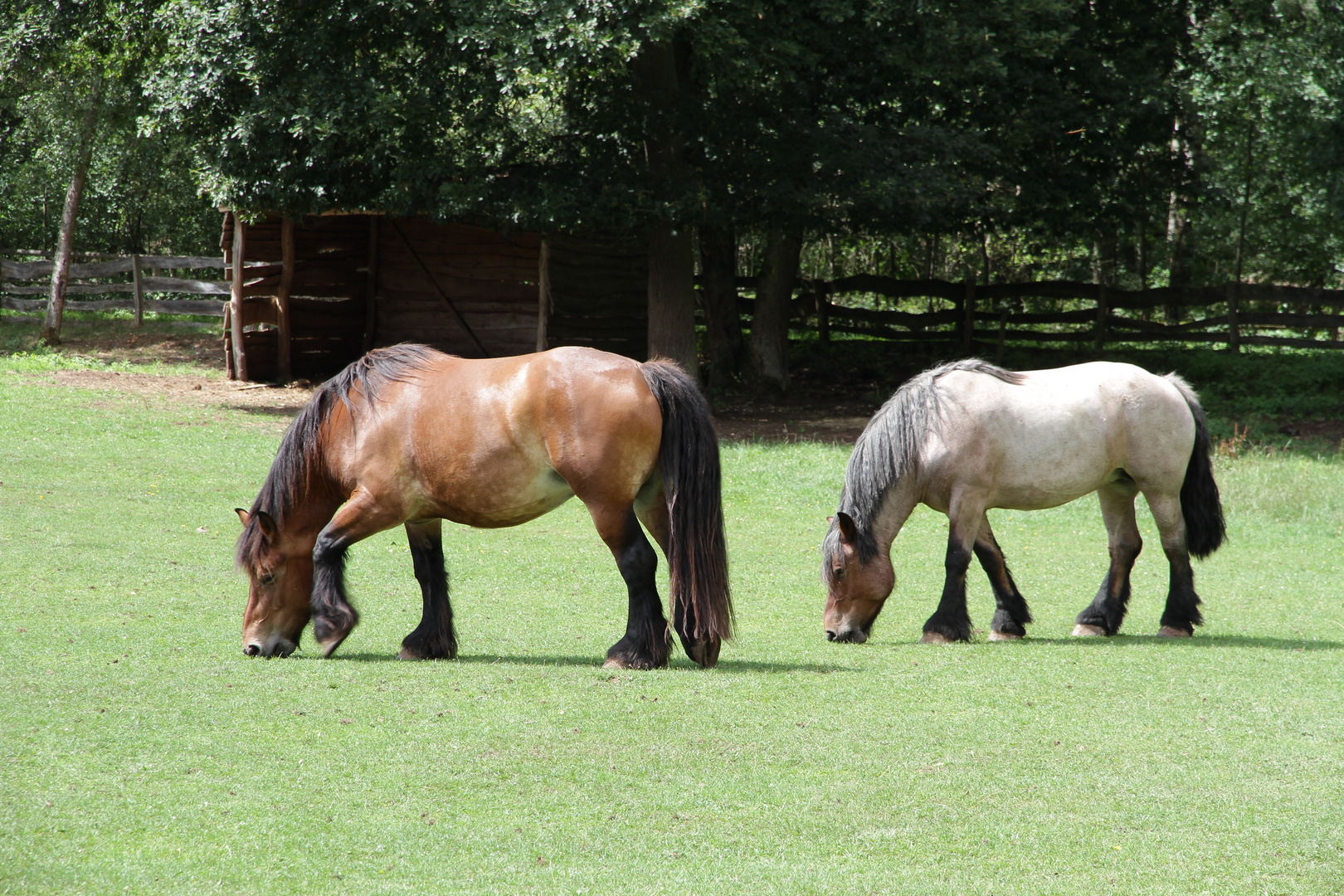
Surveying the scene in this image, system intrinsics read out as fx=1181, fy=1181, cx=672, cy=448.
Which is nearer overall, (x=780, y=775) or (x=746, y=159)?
(x=780, y=775)

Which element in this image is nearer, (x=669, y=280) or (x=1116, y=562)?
(x=1116, y=562)

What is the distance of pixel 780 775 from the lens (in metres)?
4.71

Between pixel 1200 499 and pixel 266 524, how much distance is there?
6220 mm

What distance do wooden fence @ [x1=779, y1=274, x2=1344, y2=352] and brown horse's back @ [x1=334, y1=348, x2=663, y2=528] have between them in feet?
64.3

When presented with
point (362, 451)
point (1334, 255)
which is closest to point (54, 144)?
point (362, 451)

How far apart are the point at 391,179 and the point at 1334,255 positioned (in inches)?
987

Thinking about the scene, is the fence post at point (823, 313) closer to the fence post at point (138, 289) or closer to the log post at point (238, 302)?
the log post at point (238, 302)

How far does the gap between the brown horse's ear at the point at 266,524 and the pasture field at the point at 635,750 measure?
685 millimetres

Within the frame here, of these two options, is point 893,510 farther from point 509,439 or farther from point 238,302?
point 238,302

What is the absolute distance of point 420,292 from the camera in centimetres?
2323

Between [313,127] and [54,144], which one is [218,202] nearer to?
[313,127]

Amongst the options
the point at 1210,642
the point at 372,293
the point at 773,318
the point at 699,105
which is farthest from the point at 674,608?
the point at 372,293

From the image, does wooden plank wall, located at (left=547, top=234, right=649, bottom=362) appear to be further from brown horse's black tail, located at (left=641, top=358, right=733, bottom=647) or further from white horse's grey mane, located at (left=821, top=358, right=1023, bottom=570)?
brown horse's black tail, located at (left=641, top=358, right=733, bottom=647)

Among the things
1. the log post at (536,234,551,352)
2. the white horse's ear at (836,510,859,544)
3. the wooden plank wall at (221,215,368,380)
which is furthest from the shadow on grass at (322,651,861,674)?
the wooden plank wall at (221,215,368,380)
